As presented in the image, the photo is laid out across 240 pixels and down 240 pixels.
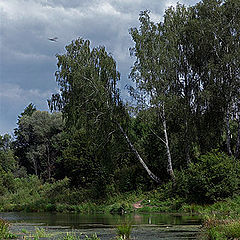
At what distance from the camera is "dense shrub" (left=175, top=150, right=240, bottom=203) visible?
110 ft

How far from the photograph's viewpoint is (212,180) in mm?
34156

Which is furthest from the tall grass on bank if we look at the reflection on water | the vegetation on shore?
the vegetation on shore

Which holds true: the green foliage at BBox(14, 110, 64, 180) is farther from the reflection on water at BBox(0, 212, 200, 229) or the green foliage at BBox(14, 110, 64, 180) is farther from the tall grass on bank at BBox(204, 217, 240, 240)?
the tall grass on bank at BBox(204, 217, 240, 240)

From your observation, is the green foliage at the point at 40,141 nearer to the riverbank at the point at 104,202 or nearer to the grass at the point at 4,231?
the riverbank at the point at 104,202

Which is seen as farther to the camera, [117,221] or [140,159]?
[140,159]

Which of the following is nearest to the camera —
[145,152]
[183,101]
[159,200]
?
[159,200]

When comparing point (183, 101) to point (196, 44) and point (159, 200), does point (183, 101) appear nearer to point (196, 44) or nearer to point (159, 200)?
point (196, 44)

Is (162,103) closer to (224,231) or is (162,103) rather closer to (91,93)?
(91,93)

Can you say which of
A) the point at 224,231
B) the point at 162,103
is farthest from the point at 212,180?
the point at 224,231

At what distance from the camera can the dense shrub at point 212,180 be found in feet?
110

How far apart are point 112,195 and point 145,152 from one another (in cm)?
556

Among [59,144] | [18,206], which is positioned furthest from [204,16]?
[59,144]

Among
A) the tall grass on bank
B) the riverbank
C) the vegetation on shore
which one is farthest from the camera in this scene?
the vegetation on shore

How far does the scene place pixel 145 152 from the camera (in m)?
44.9
